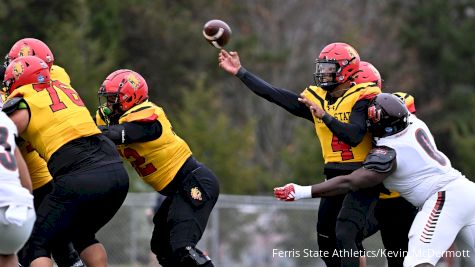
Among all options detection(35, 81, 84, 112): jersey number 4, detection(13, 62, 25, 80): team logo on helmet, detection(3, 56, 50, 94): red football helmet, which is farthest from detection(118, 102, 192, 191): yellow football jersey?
detection(13, 62, 25, 80): team logo on helmet

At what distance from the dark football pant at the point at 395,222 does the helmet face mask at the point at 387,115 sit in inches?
40.9

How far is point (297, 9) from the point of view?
3403 cm

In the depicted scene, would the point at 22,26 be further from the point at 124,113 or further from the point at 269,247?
the point at 124,113

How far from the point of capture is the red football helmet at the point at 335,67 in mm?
9031

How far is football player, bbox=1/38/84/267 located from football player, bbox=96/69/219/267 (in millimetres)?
514

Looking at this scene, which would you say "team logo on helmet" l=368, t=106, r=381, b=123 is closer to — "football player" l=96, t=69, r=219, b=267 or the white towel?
"football player" l=96, t=69, r=219, b=267

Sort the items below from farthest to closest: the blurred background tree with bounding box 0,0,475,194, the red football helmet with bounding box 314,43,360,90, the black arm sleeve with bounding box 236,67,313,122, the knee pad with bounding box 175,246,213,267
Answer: the blurred background tree with bounding box 0,0,475,194
the black arm sleeve with bounding box 236,67,313,122
the red football helmet with bounding box 314,43,360,90
the knee pad with bounding box 175,246,213,267

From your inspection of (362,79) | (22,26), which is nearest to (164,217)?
(362,79)

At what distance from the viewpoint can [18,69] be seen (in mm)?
8180

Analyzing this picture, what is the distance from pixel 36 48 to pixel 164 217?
190 centimetres

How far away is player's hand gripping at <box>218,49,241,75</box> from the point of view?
939 centimetres

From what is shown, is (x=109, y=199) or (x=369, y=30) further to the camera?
(x=369, y=30)

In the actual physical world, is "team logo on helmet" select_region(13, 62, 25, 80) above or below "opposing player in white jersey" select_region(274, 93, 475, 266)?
above

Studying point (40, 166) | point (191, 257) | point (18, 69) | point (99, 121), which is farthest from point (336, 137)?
point (18, 69)
